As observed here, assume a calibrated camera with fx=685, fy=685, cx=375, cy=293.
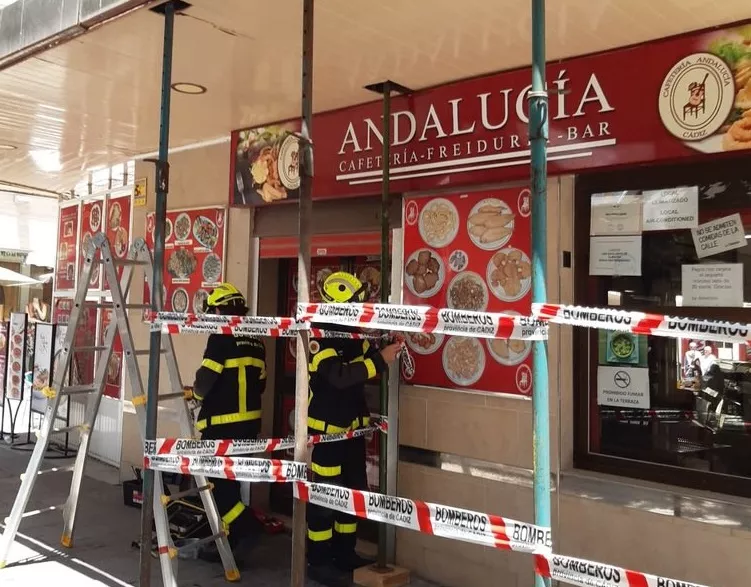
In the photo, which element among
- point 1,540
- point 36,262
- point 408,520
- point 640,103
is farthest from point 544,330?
point 36,262

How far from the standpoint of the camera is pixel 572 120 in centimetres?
397

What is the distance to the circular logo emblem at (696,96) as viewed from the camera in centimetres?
349

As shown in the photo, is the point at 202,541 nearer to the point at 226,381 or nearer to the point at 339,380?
the point at 226,381

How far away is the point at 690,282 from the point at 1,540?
15.2ft

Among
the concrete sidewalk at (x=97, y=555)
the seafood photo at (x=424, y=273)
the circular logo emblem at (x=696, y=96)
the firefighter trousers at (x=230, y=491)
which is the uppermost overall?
the circular logo emblem at (x=696, y=96)

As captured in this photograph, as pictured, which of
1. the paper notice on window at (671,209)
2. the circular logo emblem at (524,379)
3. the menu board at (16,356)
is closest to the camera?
the paper notice on window at (671,209)

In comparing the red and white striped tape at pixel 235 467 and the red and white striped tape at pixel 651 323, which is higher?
the red and white striped tape at pixel 651 323

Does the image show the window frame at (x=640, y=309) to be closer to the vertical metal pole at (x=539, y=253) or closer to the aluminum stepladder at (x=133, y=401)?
the vertical metal pole at (x=539, y=253)

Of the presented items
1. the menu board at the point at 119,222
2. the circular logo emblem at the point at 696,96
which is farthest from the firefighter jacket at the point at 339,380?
the menu board at the point at 119,222

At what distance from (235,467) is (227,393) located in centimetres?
162

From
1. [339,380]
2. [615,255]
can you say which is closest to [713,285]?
[615,255]

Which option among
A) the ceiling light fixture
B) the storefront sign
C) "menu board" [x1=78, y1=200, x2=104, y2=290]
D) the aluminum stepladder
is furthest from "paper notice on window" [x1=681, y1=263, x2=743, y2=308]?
"menu board" [x1=78, y1=200, x2=104, y2=290]

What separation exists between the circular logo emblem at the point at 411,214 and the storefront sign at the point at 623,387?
Answer: 157 cm

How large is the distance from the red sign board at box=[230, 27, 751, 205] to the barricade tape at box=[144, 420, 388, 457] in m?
1.80
